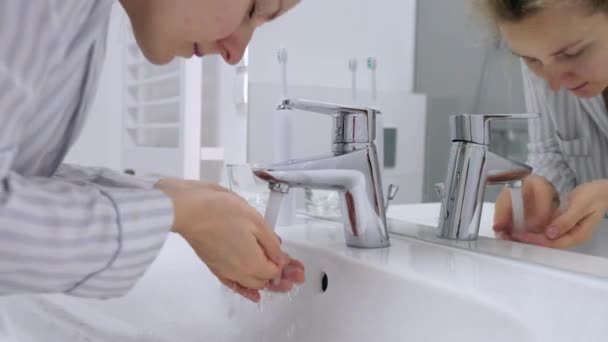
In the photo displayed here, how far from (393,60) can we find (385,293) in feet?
1.12

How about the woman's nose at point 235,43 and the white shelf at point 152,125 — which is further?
the white shelf at point 152,125

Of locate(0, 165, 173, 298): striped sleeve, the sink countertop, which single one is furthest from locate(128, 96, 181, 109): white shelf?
locate(0, 165, 173, 298): striped sleeve

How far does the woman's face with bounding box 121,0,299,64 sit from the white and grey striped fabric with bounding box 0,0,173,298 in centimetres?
10

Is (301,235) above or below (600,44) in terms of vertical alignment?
below

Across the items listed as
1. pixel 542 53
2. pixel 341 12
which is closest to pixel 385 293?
pixel 542 53

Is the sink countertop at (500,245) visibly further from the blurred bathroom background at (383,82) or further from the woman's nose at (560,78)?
the woman's nose at (560,78)

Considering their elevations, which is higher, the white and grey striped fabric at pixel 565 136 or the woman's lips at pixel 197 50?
the woman's lips at pixel 197 50

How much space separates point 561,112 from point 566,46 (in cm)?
9

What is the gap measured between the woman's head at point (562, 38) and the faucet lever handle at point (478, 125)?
0.05m

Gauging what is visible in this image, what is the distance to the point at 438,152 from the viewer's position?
727 mm

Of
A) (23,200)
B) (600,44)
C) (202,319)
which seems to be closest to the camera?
(23,200)

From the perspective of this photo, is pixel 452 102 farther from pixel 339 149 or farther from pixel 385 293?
pixel 385 293

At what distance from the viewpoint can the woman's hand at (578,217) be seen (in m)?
0.61

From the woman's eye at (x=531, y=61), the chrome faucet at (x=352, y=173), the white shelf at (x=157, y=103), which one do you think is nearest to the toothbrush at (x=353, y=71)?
the chrome faucet at (x=352, y=173)
